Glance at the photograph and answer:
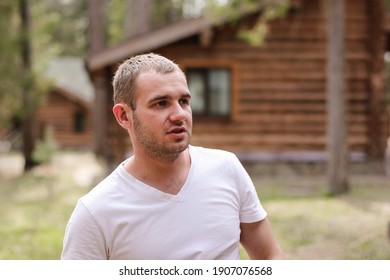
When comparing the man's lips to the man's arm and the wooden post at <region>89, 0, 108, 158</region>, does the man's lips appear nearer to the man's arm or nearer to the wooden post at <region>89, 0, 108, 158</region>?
the man's arm

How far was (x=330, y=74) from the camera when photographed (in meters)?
11.4

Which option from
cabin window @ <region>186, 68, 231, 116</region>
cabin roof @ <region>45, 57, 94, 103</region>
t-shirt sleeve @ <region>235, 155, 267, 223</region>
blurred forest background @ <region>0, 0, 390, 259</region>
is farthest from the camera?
cabin roof @ <region>45, 57, 94, 103</region>

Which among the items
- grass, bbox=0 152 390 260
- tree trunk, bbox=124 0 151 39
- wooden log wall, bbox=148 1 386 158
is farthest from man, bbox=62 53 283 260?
tree trunk, bbox=124 0 151 39

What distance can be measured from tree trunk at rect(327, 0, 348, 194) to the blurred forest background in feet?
1.19

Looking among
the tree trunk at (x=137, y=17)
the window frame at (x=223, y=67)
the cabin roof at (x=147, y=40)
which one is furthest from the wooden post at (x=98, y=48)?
the cabin roof at (x=147, y=40)

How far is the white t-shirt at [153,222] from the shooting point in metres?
2.05

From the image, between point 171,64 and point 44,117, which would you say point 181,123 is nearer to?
point 171,64

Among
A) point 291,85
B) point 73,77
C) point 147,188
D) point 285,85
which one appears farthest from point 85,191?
point 73,77

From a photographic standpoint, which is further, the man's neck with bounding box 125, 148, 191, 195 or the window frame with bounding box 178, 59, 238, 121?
the window frame with bounding box 178, 59, 238, 121

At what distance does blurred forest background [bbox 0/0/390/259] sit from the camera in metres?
7.17

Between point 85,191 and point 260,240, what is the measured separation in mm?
11095

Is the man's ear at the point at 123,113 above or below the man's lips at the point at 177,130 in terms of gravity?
above

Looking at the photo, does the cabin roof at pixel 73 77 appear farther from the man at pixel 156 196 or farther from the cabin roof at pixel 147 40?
the man at pixel 156 196

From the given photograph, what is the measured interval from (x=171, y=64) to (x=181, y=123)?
0.25m
